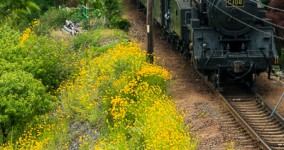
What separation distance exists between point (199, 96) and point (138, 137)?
385 cm

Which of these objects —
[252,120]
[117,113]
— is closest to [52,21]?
[117,113]

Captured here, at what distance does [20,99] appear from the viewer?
604 inches

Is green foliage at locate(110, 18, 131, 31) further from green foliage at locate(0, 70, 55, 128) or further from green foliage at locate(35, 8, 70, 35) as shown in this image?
green foliage at locate(0, 70, 55, 128)

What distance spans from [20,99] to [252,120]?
6.74m

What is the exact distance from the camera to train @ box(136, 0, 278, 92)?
47.2 ft

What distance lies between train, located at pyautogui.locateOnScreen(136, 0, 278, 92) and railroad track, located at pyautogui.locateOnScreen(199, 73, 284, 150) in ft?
1.43

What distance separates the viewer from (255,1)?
1445cm

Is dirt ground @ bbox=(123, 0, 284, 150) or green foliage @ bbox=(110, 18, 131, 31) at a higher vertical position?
green foliage @ bbox=(110, 18, 131, 31)

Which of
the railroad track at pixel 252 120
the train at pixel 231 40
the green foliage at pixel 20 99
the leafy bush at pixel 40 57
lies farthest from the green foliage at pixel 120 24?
the railroad track at pixel 252 120

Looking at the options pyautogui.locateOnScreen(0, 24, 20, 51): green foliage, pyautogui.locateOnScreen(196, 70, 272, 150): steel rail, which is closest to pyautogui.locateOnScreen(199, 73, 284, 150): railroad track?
pyautogui.locateOnScreen(196, 70, 272, 150): steel rail

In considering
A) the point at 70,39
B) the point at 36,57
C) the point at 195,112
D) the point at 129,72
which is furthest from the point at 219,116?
the point at 70,39

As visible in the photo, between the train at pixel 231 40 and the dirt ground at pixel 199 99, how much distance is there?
0.63 metres

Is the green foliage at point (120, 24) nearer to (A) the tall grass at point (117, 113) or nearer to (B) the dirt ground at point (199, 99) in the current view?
(B) the dirt ground at point (199, 99)

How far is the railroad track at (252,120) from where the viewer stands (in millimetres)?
10805
